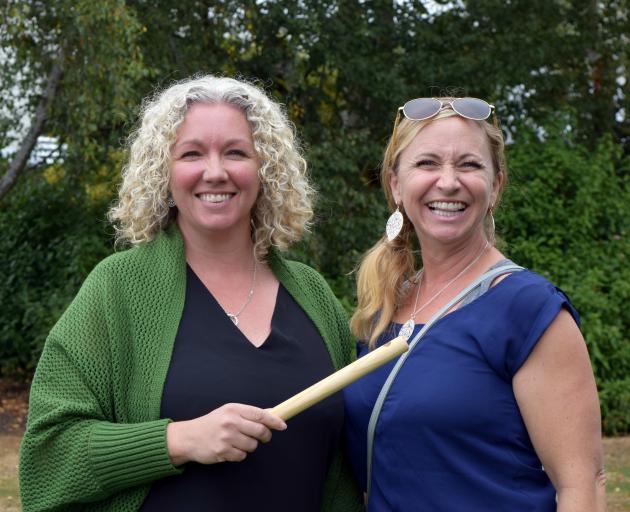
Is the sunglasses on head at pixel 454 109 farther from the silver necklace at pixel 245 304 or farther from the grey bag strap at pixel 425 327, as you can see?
the silver necklace at pixel 245 304

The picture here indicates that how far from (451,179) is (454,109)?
0.73ft

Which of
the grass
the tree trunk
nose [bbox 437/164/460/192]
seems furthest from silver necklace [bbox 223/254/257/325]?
the tree trunk

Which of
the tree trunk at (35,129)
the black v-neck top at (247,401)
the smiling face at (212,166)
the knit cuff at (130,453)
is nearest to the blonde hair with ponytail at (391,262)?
the black v-neck top at (247,401)

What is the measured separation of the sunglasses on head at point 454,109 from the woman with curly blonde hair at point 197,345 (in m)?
0.42

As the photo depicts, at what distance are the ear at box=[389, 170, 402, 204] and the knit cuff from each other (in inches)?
41.9

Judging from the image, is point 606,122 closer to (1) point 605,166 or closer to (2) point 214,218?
(1) point 605,166

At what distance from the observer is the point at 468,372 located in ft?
8.73

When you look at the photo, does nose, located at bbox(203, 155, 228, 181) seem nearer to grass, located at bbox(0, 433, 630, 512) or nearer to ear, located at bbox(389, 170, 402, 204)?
ear, located at bbox(389, 170, 402, 204)

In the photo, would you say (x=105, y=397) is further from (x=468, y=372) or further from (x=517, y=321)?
(x=517, y=321)

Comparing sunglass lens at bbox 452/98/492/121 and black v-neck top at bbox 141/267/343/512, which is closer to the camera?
black v-neck top at bbox 141/267/343/512

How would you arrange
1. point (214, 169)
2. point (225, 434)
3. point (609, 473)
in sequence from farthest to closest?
point (609, 473)
point (214, 169)
point (225, 434)

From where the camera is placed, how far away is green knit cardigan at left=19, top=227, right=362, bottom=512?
2.62 metres

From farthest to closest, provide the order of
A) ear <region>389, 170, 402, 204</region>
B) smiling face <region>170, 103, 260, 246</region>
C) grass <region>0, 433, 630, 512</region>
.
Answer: grass <region>0, 433, 630, 512</region>, ear <region>389, 170, 402, 204</region>, smiling face <region>170, 103, 260, 246</region>

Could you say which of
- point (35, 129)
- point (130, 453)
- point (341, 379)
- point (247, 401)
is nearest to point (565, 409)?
point (341, 379)
